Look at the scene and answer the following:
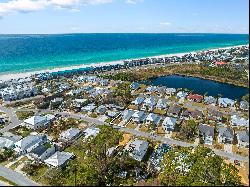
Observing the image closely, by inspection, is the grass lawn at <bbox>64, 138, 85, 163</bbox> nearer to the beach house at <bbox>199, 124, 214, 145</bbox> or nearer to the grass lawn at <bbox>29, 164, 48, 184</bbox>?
the grass lawn at <bbox>29, 164, 48, 184</bbox>

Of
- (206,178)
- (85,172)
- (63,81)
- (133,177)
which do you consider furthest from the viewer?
(63,81)

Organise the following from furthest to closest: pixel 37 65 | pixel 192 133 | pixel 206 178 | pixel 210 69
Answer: pixel 37 65 → pixel 210 69 → pixel 192 133 → pixel 206 178

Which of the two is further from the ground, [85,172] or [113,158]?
[85,172]

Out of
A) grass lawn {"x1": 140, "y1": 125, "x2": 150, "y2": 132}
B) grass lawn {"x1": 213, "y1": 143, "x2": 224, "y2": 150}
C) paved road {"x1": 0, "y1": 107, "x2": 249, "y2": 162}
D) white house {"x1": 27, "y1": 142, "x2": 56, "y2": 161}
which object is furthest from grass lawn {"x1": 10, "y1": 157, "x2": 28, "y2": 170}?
grass lawn {"x1": 213, "y1": 143, "x2": 224, "y2": 150}

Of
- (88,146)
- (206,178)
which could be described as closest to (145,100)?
(88,146)

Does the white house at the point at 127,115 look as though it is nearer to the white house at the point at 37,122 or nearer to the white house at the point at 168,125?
the white house at the point at 168,125

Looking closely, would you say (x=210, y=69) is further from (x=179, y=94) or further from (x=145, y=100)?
(x=145, y=100)

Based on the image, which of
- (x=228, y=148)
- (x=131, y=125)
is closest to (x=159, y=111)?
(x=131, y=125)
